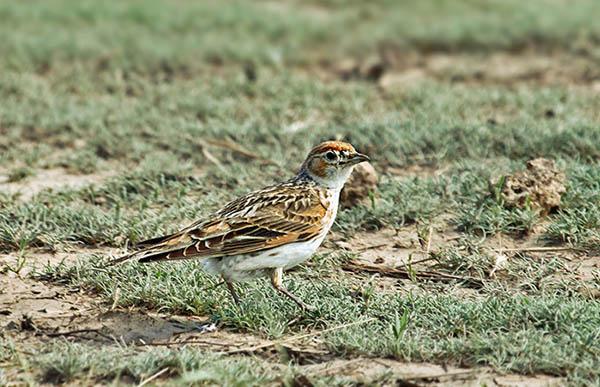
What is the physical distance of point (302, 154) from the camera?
9.45 m

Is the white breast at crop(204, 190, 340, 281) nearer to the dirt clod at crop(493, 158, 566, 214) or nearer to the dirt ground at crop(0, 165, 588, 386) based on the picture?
the dirt ground at crop(0, 165, 588, 386)

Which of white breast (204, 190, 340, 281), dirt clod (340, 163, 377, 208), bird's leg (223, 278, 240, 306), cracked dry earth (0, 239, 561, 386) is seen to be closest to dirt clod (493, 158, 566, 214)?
dirt clod (340, 163, 377, 208)

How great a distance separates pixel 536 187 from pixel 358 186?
1258 millimetres

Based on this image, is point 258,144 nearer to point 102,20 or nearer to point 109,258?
point 109,258

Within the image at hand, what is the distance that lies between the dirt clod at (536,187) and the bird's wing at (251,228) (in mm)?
1647

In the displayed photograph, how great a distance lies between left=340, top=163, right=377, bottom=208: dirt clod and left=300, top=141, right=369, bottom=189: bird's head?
3.55 ft

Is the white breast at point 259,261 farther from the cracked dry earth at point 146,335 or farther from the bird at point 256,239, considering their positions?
the cracked dry earth at point 146,335

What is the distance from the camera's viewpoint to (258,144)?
977 cm

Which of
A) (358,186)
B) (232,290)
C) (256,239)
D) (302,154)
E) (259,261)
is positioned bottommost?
(302,154)

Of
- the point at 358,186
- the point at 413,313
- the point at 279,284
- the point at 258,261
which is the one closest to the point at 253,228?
the point at 258,261

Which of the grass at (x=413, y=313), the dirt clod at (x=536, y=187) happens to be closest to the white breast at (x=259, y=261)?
the grass at (x=413, y=313)

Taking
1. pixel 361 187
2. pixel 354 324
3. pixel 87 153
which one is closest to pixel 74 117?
pixel 87 153

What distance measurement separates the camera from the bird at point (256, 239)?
6.23m

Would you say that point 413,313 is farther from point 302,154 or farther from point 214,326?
point 302,154
